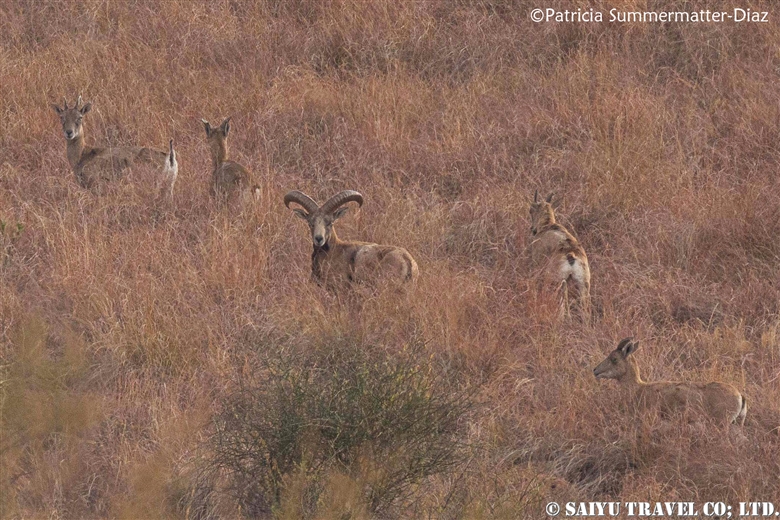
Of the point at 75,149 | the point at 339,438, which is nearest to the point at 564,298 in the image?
the point at 339,438

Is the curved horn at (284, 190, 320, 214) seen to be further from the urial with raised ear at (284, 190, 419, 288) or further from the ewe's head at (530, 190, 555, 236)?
the ewe's head at (530, 190, 555, 236)

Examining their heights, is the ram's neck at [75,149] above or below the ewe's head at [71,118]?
below

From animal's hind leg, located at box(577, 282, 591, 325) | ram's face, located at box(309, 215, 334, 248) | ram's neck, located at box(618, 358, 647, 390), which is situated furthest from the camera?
ram's face, located at box(309, 215, 334, 248)

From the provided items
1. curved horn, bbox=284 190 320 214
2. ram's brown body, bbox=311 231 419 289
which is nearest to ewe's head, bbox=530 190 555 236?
ram's brown body, bbox=311 231 419 289

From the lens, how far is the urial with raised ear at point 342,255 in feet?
32.2

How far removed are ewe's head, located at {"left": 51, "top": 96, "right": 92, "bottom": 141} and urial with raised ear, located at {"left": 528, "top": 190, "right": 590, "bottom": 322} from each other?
502cm

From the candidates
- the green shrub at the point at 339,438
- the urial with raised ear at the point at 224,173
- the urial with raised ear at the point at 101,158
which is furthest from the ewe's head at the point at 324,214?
the green shrub at the point at 339,438

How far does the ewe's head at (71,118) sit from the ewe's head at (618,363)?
678 cm

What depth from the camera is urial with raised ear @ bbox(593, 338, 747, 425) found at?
24.1ft

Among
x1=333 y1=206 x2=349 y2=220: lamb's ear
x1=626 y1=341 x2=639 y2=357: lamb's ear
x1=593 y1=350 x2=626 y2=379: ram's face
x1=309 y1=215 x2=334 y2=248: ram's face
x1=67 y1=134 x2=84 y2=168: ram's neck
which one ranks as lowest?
x1=593 y1=350 x2=626 y2=379: ram's face

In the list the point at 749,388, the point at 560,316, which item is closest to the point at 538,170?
the point at 560,316

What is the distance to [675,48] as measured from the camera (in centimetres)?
1428

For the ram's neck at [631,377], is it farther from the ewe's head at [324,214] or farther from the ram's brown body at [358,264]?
the ewe's head at [324,214]

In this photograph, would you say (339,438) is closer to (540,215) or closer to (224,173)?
(540,215)
